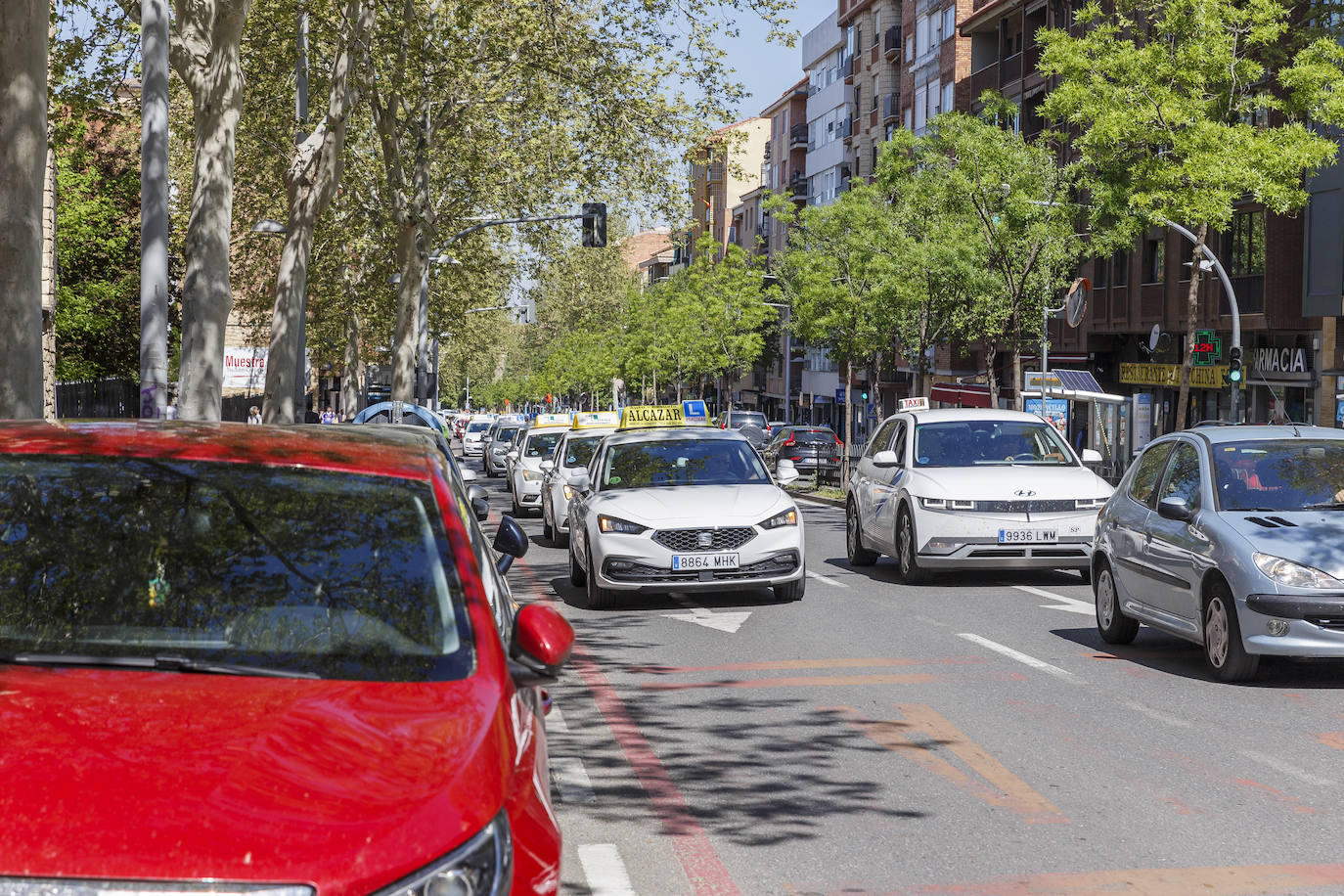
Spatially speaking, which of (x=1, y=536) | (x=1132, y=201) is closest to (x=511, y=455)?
(x=1132, y=201)

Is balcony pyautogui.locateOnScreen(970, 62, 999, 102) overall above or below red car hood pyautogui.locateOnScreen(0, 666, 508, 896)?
above

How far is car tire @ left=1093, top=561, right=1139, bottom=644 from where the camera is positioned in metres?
12.1

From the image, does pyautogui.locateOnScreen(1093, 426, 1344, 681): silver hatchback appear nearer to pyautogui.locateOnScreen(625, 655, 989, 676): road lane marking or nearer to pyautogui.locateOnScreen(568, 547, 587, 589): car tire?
pyautogui.locateOnScreen(625, 655, 989, 676): road lane marking

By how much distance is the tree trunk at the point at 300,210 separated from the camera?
2650 centimetres

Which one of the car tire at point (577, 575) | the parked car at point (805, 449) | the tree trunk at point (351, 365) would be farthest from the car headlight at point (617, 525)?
the tree trunk at point (351, 365)

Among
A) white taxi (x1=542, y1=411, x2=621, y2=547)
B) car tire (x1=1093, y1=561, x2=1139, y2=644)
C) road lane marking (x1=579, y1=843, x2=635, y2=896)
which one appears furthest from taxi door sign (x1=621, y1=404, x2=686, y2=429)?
road lane marking (x1=579, y1=843, x2=635, y2=896)

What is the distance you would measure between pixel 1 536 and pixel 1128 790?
4.75 meters

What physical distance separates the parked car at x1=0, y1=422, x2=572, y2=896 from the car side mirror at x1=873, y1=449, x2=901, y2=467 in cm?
1209

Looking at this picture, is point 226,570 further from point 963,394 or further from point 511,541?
point 963,394

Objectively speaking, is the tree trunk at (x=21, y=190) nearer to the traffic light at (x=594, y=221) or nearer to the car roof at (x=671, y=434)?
the car roof at (x=671, y=434)

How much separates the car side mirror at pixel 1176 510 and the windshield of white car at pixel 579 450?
47.8 feet

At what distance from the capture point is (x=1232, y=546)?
10.2m

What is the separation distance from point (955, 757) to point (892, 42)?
74.0m

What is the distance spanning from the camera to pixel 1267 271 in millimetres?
41344
